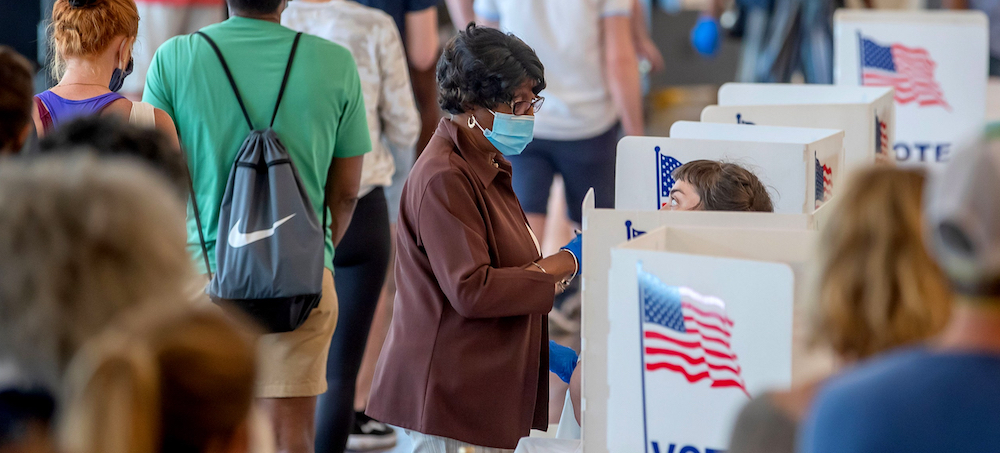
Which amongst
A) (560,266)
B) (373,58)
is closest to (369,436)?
(373,58)

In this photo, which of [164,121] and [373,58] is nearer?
[164,121]

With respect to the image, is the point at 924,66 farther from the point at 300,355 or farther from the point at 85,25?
the point at 85,25

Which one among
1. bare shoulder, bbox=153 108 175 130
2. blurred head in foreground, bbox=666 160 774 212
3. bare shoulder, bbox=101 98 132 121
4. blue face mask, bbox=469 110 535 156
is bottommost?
blurred head in foreground, bbox=666 160 774 212

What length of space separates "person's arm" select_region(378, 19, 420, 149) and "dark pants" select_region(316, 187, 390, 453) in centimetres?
20

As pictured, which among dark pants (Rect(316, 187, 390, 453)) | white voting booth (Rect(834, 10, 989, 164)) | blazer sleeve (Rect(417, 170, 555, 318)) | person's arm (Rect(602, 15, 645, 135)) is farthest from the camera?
person's arm (Rect(602, 15, 645, 135))

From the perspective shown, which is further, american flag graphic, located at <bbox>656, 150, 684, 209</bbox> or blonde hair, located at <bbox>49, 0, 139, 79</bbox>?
american flag graphic, located at <bbox>656, 150, 684, 209</bbox>

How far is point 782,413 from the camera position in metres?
1.09

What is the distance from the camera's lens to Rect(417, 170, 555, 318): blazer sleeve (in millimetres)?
2080

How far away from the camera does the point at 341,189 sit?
2.66m

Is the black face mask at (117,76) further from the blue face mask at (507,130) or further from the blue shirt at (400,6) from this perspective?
the blue shirt at (400,6)

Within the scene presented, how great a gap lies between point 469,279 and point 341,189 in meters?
0.71

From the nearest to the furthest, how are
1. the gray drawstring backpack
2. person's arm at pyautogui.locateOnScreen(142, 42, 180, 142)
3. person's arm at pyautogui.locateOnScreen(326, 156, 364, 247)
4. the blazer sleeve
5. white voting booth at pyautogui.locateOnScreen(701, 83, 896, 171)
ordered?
the blazer sleeve < the gray drawstring backpack < person's arm at pyautogui.locateOnScreen(142, 42, 180, 142) < person's arm at pyautogui.locateOnScreen(326, 156, 364, 247) < white voting booth at pyautogui.locateOnScreen(701, 83, 896, 171)

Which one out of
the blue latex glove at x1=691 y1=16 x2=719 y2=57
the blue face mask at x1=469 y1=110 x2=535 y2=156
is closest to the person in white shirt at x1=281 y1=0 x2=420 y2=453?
the blue face mask at x1=469 y1=110 x2=535 y2=156

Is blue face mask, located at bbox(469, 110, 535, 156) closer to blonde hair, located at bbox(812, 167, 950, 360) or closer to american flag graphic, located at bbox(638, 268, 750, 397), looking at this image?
american flag graphic, located at bbox(638, 268, 750, 397)
